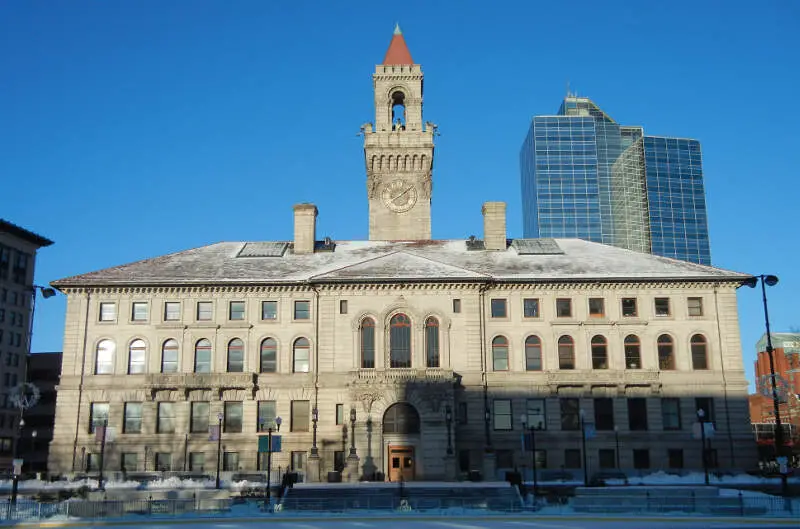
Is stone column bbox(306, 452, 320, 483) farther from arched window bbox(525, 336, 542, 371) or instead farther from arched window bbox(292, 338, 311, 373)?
arched window bbox(525, 336, 542, 371)

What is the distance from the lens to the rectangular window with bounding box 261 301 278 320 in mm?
57844

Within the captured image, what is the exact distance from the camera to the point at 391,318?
5650 centimetres

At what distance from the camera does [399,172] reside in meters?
79.1

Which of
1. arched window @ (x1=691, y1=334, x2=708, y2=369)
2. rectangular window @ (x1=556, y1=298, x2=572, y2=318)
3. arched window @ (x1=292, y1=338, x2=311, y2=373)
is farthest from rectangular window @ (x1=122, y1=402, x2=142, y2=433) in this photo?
arched window @ (x1=691, y1=334, x2=708, y2=369)

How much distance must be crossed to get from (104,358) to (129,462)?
7527 mm

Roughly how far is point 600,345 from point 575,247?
33.0ft

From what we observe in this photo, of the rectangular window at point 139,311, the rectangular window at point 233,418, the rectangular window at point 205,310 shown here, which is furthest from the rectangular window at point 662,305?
the rectangular window at point 139,311

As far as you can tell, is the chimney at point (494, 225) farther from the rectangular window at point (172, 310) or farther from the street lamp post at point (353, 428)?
the rectangular window at point (172, 310)

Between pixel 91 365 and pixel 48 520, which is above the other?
pixel 91 365

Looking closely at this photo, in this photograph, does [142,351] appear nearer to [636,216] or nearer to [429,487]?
[429,487]

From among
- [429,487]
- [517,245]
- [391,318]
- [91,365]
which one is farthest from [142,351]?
[517,245]

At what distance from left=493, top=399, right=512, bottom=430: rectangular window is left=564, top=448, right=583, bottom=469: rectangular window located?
168 inches

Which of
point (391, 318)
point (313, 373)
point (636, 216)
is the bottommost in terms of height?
point (313, 373)

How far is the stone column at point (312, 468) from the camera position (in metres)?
51.1
